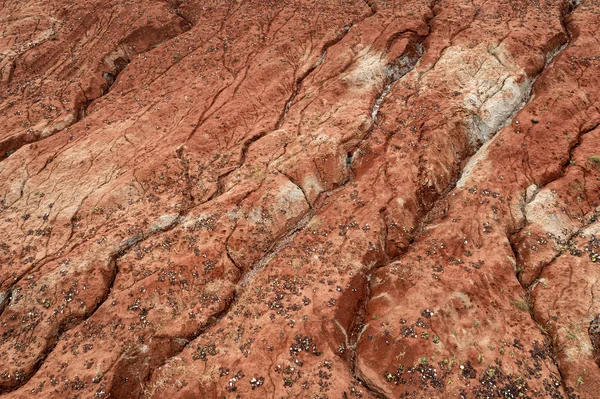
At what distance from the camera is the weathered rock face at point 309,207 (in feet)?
40.8

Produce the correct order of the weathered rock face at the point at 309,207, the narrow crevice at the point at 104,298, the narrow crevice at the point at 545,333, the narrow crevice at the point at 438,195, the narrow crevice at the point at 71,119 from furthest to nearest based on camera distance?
the narrow crevice at the point at 71,119 < the narrow crevice at the point at 438,195 < the narrow crevice at the point at 104,298 < the weathered rock face at the point at 309,207 < the narrow crevice at the point at 545,333

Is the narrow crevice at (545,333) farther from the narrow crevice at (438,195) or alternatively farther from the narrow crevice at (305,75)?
the narrow crevice at (305,75)

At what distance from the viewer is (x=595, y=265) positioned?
1355 centimetres

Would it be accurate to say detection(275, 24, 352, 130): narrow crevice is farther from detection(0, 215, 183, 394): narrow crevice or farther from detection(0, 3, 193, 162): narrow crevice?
detection(0, 3, 193, 162): narrow crevice

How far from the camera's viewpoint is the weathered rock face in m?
12.4

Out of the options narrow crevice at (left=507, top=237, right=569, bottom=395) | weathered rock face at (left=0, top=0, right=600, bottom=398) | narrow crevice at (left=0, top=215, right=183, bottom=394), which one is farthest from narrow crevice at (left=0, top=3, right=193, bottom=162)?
narrow crevice at (left=507, top=237, right=569, bottom=395)

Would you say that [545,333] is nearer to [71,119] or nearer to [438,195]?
[438,195]

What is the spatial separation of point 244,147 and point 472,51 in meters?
16.0

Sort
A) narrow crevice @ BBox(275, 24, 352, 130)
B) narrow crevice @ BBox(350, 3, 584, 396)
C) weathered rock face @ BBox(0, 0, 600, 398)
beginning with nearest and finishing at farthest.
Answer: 1. weathered rock face @ BBox(0, 0, 600, 398)
2. narrow crevice @ BBox(350, 3, 584, 396)
3. narrow crevice @ BBox(275, 24, 352, 130)

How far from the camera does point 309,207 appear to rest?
1773 cm

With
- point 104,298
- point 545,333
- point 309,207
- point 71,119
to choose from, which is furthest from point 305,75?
point 545,333

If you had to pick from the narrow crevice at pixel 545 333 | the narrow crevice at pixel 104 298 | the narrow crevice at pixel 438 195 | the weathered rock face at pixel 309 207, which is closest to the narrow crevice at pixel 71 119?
the weathered rock face at pixel 309 207

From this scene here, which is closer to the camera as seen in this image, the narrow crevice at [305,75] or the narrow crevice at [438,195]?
the narrow crevice at [438,195]

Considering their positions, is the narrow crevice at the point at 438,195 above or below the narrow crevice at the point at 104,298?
below
